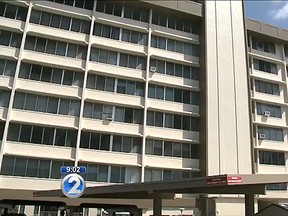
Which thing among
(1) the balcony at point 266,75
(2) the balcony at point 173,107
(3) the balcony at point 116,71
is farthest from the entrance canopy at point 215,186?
(1) the balcony at point 266,75

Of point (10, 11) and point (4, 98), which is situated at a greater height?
point (10, 11)

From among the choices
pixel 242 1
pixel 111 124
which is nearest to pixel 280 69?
pixel 242 1

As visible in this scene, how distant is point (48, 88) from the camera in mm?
29000

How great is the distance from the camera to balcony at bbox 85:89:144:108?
30.2 metres

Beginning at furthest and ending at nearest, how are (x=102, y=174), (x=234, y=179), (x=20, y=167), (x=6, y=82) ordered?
(x=102, y=174) → (x=6, y=82) → (x=20, y=167) → (x=234, y=179)

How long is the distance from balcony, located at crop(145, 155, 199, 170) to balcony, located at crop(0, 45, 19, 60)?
553 inches

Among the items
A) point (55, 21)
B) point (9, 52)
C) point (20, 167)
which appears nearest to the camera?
point (20, 167)

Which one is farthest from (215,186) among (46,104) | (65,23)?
(65,23)

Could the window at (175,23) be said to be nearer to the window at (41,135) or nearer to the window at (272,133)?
the window at (272,133)

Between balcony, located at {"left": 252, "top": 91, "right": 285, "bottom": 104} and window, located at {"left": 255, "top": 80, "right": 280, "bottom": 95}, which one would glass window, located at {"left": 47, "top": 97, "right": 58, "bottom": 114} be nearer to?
balcony, located at {"left": 252, "top": 91, "right": 285, "bottom": 104}

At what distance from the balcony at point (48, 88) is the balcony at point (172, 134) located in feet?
24.0

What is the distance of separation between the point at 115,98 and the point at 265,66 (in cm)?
1845

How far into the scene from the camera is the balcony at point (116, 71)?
30.8 m

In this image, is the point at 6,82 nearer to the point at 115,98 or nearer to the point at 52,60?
the point at 52,60
